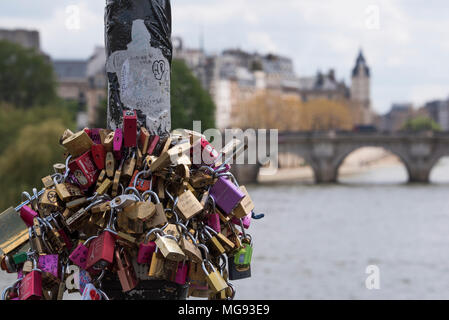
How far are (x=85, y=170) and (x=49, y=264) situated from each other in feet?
1.07

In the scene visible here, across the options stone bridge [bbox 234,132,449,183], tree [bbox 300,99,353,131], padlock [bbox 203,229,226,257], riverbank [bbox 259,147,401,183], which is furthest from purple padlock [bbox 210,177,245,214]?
tree [bbox 300,99,353,131]

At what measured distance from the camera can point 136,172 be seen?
101 inches

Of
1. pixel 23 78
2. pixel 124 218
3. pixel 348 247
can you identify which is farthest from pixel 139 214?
pixel 23 78

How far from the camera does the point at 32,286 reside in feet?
8.06

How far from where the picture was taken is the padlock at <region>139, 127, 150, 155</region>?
8.50ft

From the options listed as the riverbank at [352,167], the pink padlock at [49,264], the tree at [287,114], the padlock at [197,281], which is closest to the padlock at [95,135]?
the pink padlock at [49,264]

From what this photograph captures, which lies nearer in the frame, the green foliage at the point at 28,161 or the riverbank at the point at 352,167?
the green foliage at the point at 28,161

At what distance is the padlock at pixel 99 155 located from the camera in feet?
8.45

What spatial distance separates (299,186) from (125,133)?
1871 inches

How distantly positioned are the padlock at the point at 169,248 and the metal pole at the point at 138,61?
0.41m

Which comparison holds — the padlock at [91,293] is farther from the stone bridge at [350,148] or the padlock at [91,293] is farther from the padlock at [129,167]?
the stone bridge at [350,148]

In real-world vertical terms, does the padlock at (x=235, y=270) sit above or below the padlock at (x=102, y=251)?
below

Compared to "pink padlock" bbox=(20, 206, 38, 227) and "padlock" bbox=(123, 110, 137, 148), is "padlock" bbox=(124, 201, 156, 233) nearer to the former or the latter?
"padlock" bbox=(123, 110, 137, 148)

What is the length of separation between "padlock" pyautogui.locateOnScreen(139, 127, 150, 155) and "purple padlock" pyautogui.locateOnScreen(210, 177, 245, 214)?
28 centimetres
